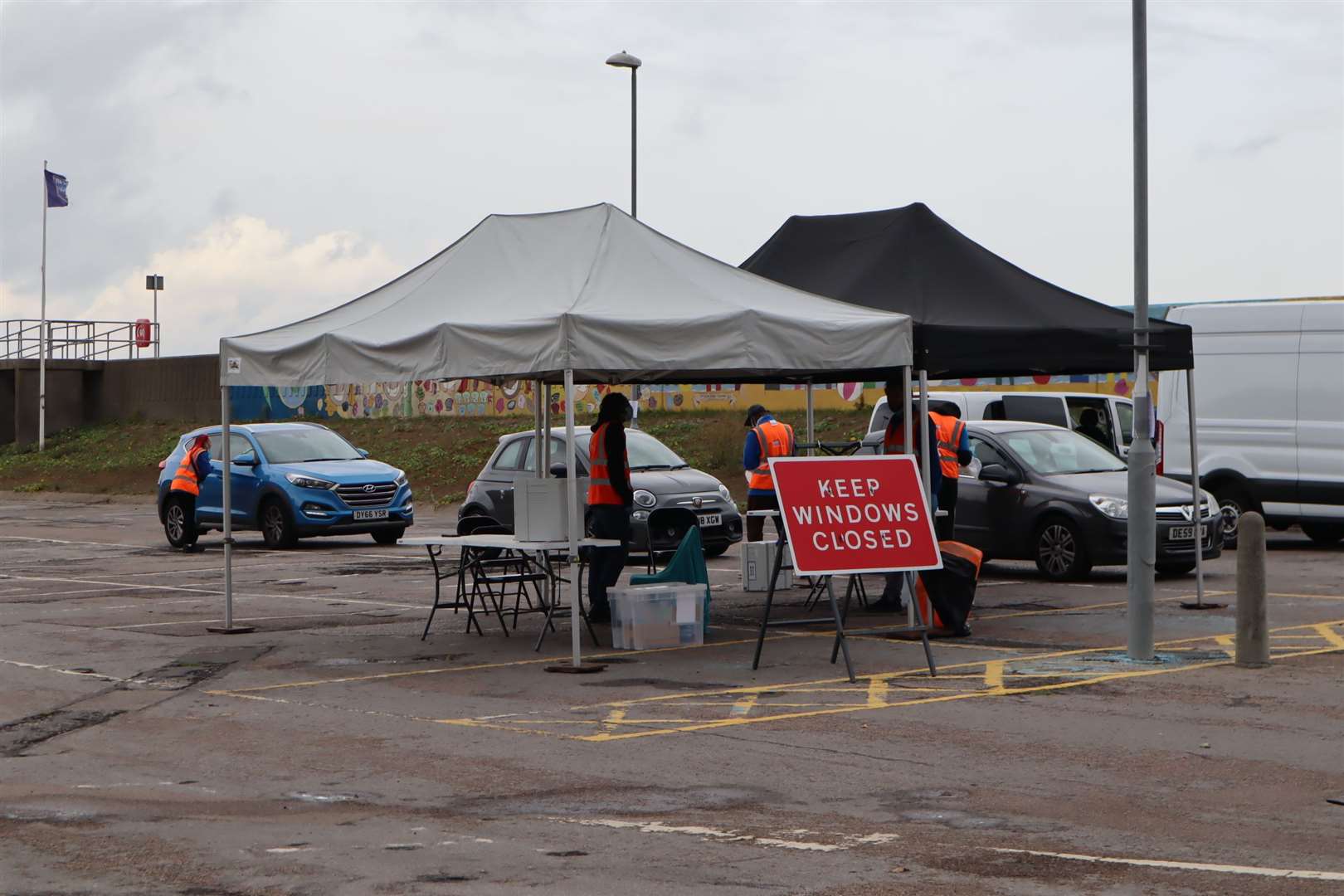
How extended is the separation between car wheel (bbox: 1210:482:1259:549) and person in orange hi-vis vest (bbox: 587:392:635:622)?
9697mm

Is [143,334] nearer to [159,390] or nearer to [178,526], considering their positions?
[159,390]

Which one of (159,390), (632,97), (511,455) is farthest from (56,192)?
(511,455)

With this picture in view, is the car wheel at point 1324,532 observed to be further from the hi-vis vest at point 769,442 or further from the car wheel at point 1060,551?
the hi-vis vest at point 769,442

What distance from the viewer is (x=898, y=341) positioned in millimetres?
12625

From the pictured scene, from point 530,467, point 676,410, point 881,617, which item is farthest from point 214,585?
point 676,410

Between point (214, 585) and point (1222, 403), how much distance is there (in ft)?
39.1

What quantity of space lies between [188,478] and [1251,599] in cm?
1673

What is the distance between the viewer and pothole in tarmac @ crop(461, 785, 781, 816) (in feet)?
24.4

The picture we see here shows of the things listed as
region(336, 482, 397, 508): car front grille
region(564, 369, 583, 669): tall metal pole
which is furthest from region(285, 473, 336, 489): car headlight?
region(564, 369, 583, 669): tall metal pole

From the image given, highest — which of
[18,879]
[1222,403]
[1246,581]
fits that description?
[1222,403]

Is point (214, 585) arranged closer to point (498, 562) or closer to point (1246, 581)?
point (498, 562)

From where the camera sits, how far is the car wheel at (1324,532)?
2081 centimetres

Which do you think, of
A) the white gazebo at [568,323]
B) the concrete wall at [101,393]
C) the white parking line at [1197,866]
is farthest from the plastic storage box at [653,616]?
the concrete wall at [101,393]

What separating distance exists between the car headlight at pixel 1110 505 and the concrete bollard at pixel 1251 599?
5.58 metres
